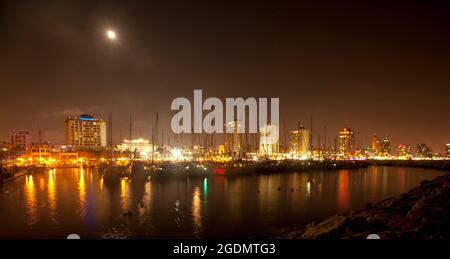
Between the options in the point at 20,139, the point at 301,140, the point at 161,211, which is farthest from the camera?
the point at 20,139

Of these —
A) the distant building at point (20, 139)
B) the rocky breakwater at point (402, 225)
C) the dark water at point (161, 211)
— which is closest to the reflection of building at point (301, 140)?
the dark water at point (161, 211)

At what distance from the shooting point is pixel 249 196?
76.2ft

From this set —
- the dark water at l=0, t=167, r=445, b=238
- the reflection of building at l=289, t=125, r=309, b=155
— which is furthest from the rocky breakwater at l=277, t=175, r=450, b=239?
the reflection of building at l=289, t=125, r=309, b=155

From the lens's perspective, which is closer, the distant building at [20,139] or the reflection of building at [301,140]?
the reflection of building at [301,140]

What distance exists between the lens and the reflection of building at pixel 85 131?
107 metres

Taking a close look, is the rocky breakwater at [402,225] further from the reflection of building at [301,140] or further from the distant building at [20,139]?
the distant building at [20,139]

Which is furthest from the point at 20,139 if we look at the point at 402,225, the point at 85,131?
the point at 402,225

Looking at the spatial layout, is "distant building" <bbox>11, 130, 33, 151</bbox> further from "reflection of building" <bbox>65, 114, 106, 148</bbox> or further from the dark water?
the dark water

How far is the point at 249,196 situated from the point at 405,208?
13597 mm

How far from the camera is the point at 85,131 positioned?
111 metres

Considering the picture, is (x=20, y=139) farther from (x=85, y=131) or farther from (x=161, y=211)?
(x=161, y=211)
